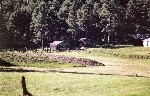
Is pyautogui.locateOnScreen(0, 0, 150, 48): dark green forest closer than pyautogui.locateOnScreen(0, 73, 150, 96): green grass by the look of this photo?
No

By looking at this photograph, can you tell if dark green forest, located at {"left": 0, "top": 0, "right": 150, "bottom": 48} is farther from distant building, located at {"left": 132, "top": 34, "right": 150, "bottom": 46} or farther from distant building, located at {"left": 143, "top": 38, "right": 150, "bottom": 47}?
distant building, located at {"left": 143, "top": 38, "right": 150, "bottom": 47}

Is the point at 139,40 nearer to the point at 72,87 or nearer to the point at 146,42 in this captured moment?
the point at 146,42

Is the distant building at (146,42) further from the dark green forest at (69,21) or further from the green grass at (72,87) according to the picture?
the green grass at (72,87)

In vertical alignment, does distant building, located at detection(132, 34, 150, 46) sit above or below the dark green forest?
below

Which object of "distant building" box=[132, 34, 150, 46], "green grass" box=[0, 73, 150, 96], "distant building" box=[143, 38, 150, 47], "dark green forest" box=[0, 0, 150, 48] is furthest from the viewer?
"distant building" box=[132, 34, 150, 46]

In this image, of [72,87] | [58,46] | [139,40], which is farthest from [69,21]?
[72,87]

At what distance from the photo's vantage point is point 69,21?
10962 cm

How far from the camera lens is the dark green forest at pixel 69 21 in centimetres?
10238

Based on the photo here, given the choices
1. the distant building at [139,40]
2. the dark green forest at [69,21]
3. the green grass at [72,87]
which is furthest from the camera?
the distant building at [139,40]

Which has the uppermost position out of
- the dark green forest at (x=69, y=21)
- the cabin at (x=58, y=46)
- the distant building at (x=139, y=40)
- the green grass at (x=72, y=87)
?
the dark green forest at (x=69, y=21)

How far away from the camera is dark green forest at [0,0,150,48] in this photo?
102m

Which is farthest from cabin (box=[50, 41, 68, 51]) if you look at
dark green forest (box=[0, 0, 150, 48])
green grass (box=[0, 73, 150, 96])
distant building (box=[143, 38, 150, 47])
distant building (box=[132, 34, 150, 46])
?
green grass (box=[0, 73, 150, 96])

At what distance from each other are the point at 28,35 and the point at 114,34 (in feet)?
123

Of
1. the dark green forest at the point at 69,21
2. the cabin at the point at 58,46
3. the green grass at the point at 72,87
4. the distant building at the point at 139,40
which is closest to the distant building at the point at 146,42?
the distant building at the point at 139,40
